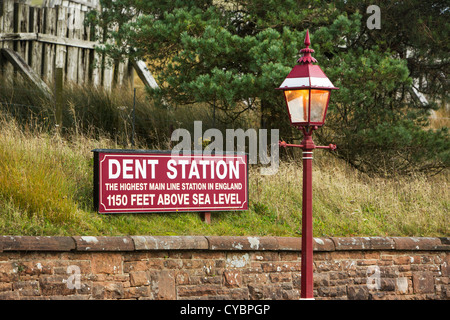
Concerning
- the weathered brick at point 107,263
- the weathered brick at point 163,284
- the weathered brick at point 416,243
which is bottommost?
the weathered brick at point 163,284

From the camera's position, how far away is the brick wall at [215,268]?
7.67 m

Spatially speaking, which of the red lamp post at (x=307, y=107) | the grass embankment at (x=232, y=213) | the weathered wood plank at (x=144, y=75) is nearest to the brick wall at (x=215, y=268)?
the grass embankment at (x=232, y=213)

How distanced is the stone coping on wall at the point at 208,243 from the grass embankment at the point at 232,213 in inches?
15.7

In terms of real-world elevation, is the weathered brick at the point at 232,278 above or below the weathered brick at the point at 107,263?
below

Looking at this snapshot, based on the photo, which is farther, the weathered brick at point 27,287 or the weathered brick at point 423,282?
the weathered brick at point 423,282

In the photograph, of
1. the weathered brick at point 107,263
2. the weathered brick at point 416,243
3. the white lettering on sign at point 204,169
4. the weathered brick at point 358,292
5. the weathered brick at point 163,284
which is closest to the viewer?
the weathered brick at point 107,263

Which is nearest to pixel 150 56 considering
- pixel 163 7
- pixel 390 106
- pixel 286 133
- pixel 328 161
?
pixel 163 7

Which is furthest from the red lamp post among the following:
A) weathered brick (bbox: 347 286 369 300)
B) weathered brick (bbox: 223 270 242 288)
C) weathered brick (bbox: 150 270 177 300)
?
weathered brick (bbox: 347 286 369 300)

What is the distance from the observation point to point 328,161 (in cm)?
1292

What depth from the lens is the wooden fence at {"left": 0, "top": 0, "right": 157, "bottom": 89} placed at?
14.1 meters

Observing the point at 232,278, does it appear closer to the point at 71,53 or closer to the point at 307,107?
the point at 307,107

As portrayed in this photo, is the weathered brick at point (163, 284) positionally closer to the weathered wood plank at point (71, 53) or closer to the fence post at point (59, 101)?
the fence post at point (59, 101)

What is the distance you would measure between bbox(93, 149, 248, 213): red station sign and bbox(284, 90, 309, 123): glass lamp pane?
2557mm
